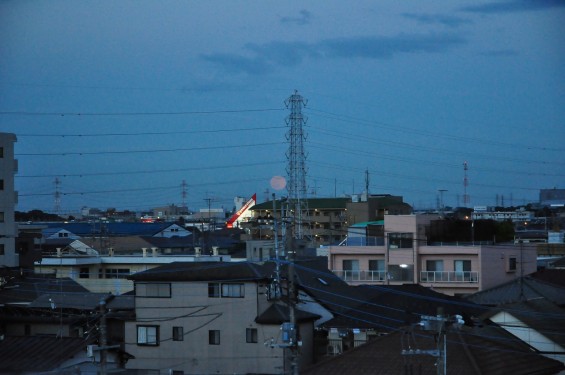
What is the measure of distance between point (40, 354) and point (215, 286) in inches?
122

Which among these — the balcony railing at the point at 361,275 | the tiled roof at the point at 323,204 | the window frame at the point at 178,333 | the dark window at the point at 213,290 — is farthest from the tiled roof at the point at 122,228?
the dark window at the point at 213,290

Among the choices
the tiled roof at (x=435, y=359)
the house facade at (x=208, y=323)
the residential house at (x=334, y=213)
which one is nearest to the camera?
the tiled roof at (x=435, y=359)

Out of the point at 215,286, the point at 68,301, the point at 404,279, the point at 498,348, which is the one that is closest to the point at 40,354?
the point at 215,286

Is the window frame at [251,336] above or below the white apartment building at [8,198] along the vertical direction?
below

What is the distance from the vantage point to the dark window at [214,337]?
1502 centimetres

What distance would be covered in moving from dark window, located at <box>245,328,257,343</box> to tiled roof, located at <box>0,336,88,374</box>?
2633 millimetres

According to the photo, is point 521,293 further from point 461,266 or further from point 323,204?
point 323,204

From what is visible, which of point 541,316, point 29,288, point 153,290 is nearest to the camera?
point 541,316

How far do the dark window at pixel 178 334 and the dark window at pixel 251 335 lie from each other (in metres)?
1.15

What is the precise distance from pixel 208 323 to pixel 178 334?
22.6 inches

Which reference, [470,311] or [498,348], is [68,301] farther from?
[498,348]

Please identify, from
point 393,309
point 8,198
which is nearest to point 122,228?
point 8,198

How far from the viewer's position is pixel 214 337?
15055 millimetres

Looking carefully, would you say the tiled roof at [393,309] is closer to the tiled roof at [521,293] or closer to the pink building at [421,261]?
the tiled roof at [521,293]
